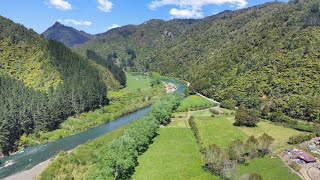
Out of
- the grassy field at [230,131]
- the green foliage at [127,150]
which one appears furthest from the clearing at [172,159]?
the grassy field at [230,131]

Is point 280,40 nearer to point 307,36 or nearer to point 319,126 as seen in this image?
point 307,36

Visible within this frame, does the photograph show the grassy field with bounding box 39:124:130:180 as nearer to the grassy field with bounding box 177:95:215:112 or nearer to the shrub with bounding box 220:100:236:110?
the grassy field with bounding box 177:95:215:112

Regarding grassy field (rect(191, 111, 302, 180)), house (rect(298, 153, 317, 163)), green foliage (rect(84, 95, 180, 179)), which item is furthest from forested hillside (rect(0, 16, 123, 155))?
house (rect(298, 153, 317, 163))

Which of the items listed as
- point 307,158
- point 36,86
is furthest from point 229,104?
point 36,86

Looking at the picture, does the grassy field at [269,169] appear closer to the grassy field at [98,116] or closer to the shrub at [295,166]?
the shrub at [295,166]

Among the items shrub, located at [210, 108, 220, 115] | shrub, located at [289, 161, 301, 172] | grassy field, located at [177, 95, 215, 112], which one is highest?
grassy field, located at [177, 95, 215, 112]

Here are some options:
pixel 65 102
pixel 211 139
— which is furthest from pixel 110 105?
pixel 211 139
